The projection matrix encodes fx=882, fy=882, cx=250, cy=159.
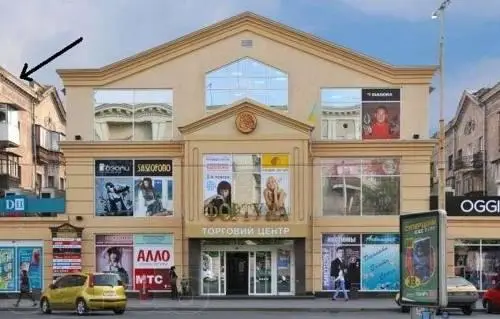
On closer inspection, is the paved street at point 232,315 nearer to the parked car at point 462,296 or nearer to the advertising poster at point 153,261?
the parked car at point 462,296

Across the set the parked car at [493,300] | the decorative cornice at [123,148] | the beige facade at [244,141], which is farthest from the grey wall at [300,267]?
the parked car at [493,300]

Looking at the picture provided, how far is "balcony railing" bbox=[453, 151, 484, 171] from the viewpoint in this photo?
65.1m

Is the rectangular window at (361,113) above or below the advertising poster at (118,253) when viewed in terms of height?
above

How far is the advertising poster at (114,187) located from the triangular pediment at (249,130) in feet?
11.9

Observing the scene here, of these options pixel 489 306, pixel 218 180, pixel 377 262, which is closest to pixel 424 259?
pixel 489 306

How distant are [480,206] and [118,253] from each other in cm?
1795

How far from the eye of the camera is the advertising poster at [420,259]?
35.1 ft

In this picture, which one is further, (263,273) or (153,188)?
(263,273)

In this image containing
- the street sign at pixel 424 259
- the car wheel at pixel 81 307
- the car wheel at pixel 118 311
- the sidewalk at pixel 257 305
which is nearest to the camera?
the street sign at pixel 424 259

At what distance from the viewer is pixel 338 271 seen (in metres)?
42.4

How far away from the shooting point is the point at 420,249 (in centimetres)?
1112

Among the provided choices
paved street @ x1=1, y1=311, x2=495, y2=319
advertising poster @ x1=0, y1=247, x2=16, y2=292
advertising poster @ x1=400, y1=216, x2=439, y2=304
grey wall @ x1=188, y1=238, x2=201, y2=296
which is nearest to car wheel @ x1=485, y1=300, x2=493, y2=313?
paved street @ x1=1, y1=311, x2=495, y2=319

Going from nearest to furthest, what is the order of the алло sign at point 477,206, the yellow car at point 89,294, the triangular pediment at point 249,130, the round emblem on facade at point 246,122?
the yellow car at point 89,294 → the triangular pediment at point 249,130 → the round emblem on facade at point 246,122 → the алло sign at point 477,206

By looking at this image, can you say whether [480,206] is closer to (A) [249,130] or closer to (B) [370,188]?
(B) [370,188]
